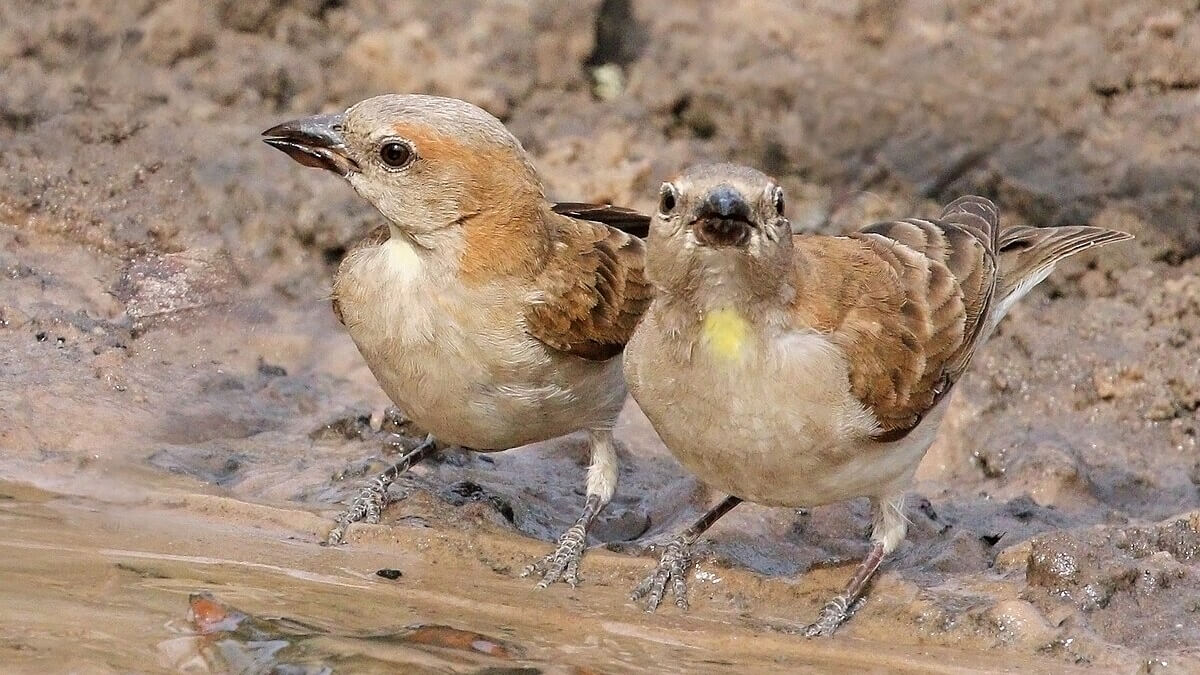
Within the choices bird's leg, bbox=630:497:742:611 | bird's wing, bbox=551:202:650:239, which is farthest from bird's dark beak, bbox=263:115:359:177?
bird's leg, bbox=630:497:742:611

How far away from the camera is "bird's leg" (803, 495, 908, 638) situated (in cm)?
627

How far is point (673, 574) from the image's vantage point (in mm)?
6527

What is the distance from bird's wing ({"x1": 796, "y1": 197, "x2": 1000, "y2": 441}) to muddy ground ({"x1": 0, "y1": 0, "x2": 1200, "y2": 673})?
838 millimetres

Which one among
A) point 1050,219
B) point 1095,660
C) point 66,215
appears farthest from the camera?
point 1050,219

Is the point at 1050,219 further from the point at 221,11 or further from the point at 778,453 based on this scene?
the point at 221,11

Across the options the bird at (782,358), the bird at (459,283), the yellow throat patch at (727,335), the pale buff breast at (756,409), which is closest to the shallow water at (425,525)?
the bird at (782,358)

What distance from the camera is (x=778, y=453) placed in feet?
19.1

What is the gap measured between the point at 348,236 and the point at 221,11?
222 centimetres

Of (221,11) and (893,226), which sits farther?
(221,11)

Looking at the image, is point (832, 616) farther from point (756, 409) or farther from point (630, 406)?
point (630, 406)

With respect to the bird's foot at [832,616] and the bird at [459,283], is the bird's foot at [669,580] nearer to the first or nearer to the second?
the bird at [459,283]

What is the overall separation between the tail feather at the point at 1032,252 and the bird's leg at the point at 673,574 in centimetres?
198

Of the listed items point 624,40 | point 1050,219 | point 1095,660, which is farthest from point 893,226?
point 624,40

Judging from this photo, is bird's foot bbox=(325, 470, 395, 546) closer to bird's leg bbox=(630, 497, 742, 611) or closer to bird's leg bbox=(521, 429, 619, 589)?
bird's leg bbox=(521, 429, 619, 589)
